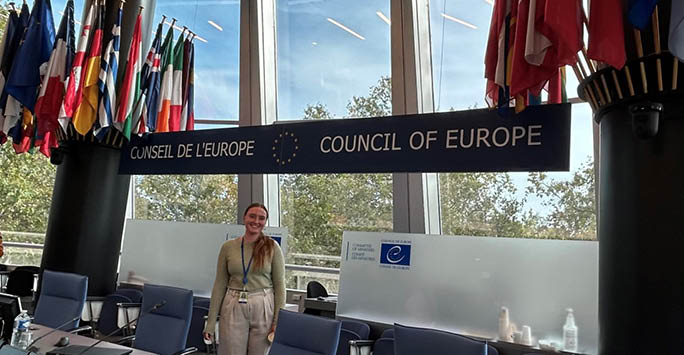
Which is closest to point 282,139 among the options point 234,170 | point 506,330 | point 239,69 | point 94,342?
point 234,170

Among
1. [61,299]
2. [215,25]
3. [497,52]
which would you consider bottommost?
[61,299]

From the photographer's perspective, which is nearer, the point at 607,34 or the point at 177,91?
the point at 607,34

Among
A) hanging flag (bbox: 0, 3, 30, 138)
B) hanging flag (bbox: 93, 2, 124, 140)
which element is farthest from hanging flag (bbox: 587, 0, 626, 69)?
hanging flag (bbox: 0, 3, 30, 138)

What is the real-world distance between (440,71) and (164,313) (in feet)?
11.7

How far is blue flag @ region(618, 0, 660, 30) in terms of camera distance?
2.15 metres

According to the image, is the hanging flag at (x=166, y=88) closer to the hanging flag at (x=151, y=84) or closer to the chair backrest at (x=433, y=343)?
the hanging flag at (x=151, y=84)

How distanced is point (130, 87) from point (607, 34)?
4.83 m

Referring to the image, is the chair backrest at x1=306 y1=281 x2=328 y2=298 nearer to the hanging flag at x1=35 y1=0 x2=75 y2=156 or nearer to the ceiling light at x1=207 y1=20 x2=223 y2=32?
the hanging flag at x1=35 y1=0 x2=75 y2=156

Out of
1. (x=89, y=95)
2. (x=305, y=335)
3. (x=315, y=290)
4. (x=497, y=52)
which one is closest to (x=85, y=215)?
(x=89, y=95)

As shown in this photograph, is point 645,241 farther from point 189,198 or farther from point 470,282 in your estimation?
point 189,198

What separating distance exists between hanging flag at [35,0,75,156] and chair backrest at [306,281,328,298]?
328cm

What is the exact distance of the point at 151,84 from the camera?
573 cm

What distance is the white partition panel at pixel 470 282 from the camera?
3.49m

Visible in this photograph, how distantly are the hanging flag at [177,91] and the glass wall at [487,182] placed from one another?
2.97 metres
